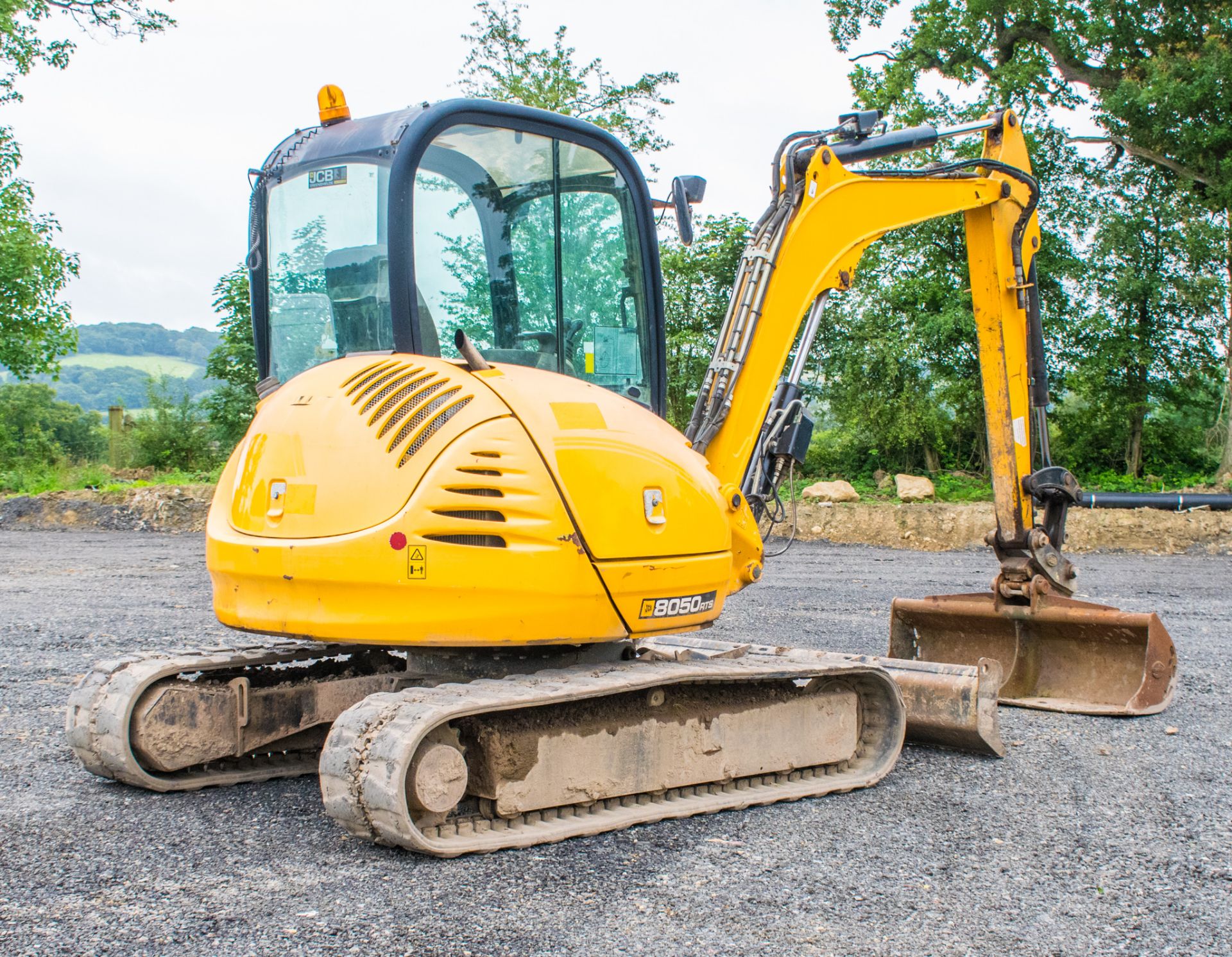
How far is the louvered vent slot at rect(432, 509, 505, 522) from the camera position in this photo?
3.61 meters

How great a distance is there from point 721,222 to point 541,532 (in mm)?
17234

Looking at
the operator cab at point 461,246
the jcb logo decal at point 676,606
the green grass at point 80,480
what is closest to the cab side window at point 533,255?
the operator cab at point 461,246

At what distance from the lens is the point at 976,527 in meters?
15.9

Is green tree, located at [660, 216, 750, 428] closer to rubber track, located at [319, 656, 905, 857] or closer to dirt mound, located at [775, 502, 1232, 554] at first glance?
dirt mound, located at [775, 502, 1232, 554]

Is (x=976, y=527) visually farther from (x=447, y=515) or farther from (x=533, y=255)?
(x=447, y=515)

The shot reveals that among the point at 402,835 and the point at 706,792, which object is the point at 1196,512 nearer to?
the point at 706,792

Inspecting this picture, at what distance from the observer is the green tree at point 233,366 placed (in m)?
16.7

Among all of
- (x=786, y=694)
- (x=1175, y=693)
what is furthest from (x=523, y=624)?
(x=1175, y=693)

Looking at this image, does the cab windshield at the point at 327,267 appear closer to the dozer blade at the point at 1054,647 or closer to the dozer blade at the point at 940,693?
the dozer blade at the point at 940,693

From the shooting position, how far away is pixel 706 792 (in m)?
4.16

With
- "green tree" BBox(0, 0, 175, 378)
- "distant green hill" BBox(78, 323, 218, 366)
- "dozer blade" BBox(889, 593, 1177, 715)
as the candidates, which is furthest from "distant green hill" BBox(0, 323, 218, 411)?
"dozer blade" BBox(889, 593, 1177, 715)

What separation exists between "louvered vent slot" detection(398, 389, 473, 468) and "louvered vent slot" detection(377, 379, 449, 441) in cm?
3

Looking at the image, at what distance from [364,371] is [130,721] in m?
1.56

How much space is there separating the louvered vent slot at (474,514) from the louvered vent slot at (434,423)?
0.21m
